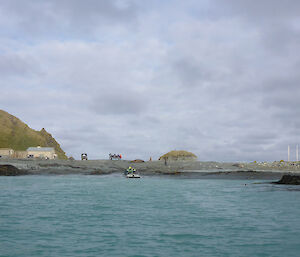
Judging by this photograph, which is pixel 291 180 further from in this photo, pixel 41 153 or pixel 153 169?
pixel 41 153

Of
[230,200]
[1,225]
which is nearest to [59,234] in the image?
[1,225]

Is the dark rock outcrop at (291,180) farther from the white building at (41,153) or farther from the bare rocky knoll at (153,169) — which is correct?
the white building at (41,153)

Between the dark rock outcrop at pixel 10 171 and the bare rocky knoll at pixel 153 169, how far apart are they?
4.03 ft

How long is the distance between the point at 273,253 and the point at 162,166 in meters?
73.5

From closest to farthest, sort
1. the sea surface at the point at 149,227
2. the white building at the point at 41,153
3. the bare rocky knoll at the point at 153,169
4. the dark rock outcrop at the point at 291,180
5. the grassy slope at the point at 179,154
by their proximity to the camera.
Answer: the sea surface at the point at 149,227 → the dark rock outcrop at the point at 291,180 → the bare rocky knoll at the point at 153,169 → the grassy slope at the point at 179,154 → the white building at the point at 41,153

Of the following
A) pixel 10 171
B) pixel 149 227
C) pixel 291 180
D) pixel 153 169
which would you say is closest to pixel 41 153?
pixel 10 171

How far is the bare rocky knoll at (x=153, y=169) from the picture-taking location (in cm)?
7744

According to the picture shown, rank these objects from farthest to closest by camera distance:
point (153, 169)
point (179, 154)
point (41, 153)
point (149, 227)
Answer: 1. point (41, 153)
2. point (179, 154)
3. point (153, 169)
4. point (149, 227)

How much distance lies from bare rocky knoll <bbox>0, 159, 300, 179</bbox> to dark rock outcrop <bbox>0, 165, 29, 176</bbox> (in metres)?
1.23

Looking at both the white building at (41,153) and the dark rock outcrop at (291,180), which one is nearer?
the dark rock outcrop at (291,180)

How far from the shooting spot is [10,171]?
256ft

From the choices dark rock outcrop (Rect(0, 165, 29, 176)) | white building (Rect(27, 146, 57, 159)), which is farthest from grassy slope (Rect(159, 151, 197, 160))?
white building (Rect(27, 146, 57, 159))

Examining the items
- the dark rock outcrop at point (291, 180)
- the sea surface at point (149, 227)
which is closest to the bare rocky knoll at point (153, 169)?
the dark rock outcrop at point (291, 180)

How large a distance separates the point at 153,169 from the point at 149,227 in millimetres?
65130
